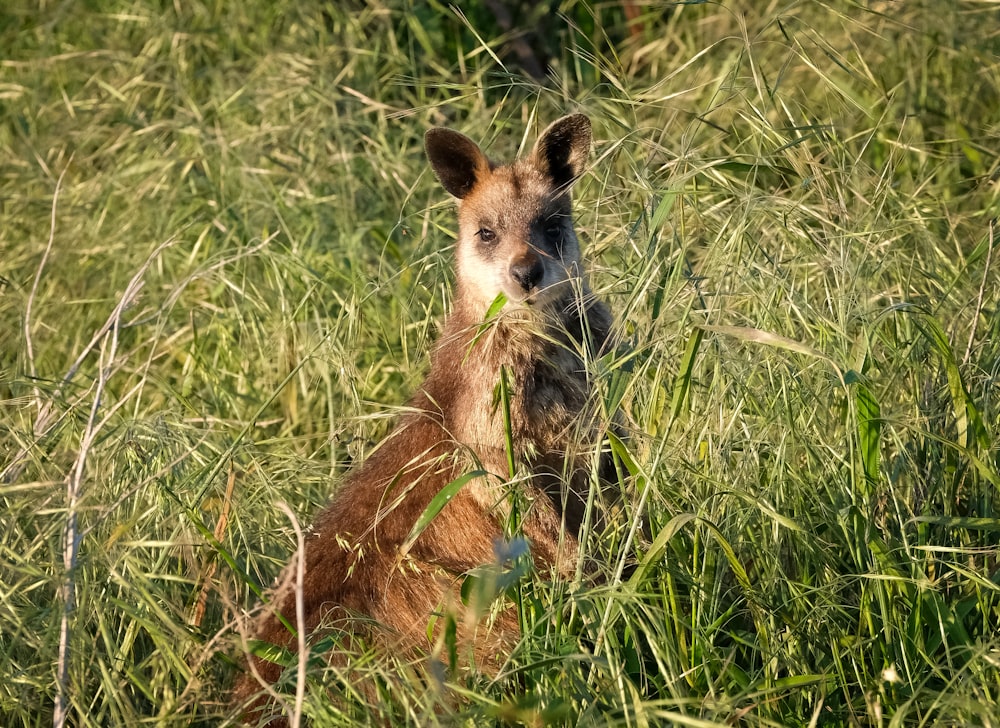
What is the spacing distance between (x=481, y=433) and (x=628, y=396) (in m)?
0.75

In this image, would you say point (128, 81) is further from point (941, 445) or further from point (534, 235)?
point (941, 445)

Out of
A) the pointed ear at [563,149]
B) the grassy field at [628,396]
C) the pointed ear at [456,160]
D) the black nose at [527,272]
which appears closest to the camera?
the grassy field at [628,396]

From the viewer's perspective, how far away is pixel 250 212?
6.28m

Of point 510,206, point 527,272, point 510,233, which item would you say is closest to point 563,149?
point 510,206

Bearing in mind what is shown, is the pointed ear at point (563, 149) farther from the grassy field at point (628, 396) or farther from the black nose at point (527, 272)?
the black nose at point (527, 272)

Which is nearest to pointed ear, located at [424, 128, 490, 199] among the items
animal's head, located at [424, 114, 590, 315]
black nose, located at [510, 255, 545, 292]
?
animal's head, located at [424, 114, 590, 315]

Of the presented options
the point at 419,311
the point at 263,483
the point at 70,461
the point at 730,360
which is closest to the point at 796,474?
the point at 730,360

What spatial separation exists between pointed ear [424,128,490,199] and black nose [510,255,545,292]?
66 cm

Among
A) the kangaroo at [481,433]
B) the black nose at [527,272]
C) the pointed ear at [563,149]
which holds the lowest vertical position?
the kangaroo at [481,433]

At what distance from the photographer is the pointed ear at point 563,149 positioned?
178 inches

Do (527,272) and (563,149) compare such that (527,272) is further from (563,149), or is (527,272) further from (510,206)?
(563,149)

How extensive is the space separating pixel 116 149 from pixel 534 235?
11.3 feet

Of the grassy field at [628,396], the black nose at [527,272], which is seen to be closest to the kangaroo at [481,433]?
the black nose at [527,272]

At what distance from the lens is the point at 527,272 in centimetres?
425
